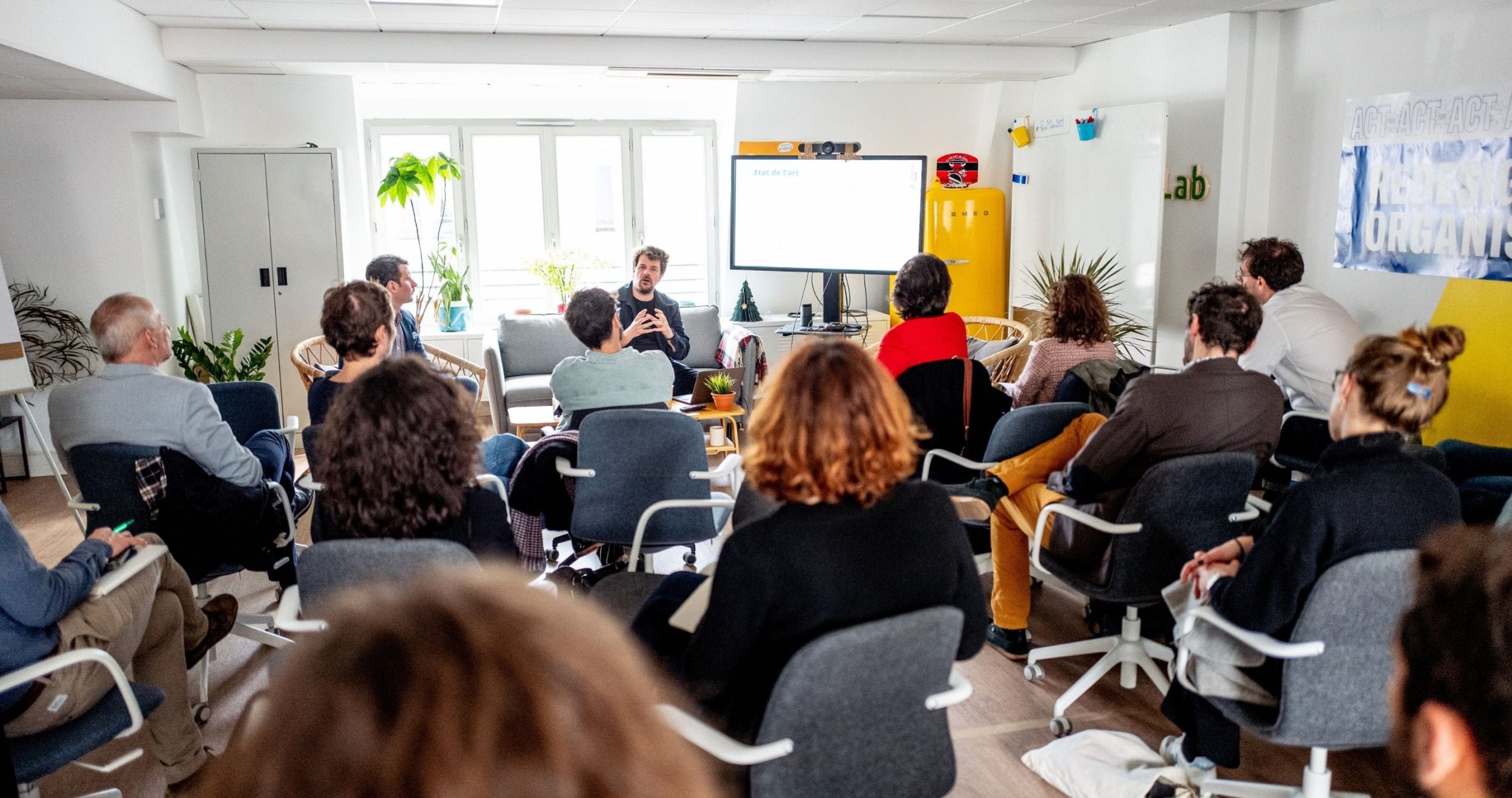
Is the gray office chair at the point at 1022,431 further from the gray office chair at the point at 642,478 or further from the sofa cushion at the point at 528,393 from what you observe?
the sofa cushion at the point at 528,393

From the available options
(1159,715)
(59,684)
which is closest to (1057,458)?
(1159,715)

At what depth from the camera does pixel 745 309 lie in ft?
25.8

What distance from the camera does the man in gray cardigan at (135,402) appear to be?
3.12 m

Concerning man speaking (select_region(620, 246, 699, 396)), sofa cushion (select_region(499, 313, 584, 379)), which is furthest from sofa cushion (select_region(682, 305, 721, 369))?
man speaking (select_region(620, 246, 699, 396))

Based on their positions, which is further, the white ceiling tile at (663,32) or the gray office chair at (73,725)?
the white ceiling tile at (663,32)

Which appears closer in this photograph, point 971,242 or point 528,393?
point 528,393

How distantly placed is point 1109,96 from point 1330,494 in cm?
521

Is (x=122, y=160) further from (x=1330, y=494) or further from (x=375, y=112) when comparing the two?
(x=1330, y=494)

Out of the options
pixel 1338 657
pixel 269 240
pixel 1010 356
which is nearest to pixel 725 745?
pixel 1338 657

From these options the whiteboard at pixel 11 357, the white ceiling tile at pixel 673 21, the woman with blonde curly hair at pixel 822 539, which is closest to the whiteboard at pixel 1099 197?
the white ceiling tile at pixel 673 21

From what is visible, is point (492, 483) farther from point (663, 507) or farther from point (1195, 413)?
point (1195, 413)

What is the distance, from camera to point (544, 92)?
8.09m

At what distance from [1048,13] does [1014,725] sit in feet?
12.9

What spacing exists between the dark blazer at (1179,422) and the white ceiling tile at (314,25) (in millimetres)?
4539
